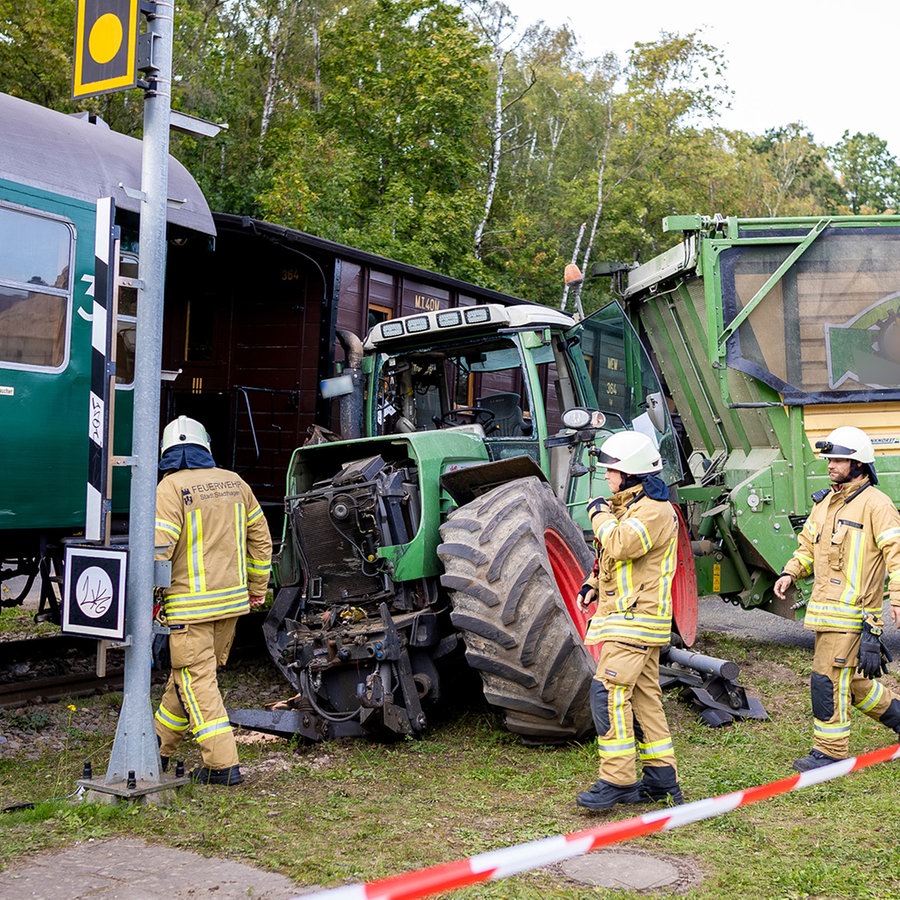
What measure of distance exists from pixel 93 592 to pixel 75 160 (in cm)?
323

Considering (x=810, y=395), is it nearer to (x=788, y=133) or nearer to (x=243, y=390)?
(x=243, y=390)

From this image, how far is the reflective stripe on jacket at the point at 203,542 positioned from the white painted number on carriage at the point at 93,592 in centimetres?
37

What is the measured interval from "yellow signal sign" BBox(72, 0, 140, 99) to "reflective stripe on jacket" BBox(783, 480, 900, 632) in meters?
4.27

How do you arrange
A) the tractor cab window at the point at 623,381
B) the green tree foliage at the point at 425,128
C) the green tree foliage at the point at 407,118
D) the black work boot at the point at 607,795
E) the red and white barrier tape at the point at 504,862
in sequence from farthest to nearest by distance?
the green tree foliage at the point at 407,118 < the green tree foliage at the point at 425,128 < the tractor cab window at the point at 623,381 < the black work boot at the point at 607,795 < the red and white barrier tape at the point at 504,862

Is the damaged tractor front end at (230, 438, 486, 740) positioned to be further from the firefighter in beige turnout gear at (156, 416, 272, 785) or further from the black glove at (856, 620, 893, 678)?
the black glove at (856, 620, 893, 678)

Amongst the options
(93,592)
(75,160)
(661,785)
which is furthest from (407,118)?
(661,785)

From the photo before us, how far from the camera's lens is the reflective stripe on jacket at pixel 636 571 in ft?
17.0

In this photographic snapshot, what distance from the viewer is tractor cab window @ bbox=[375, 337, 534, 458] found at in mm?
7188

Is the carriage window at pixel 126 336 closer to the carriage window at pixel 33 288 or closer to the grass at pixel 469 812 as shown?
the carriage window at pixel 33 288

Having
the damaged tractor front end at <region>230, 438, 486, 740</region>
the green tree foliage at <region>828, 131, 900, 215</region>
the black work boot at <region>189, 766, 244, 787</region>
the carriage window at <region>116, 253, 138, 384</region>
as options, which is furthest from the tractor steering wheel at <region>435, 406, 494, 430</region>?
the green tree foliage at <region>828, 131, 900, 215</region>

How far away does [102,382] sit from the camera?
512 cm

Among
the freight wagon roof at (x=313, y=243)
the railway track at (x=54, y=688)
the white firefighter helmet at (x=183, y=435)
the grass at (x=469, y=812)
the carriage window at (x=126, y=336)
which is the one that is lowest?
the grass at (x=469, y=812)

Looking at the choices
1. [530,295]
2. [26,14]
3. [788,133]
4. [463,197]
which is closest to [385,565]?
[26,14]

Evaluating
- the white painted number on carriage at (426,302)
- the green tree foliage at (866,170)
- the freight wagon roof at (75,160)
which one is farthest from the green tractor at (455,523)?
the green tree foliage at (866,170)
